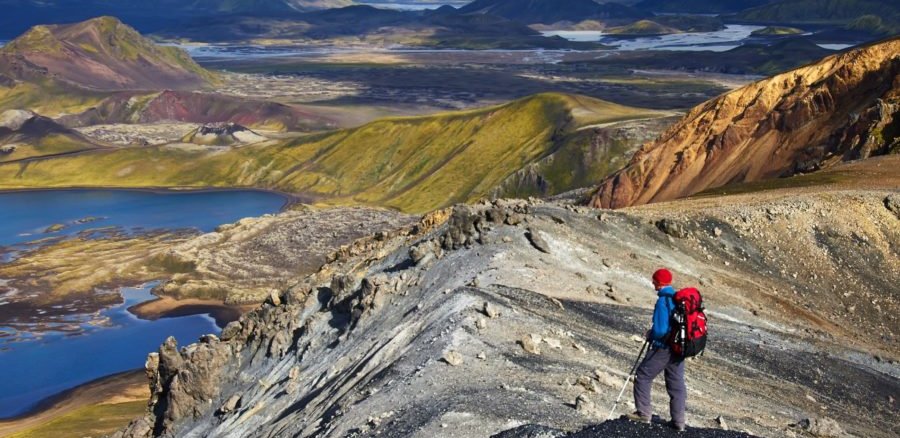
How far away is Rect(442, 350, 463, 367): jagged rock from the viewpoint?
26.6 m

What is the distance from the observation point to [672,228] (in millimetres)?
49156

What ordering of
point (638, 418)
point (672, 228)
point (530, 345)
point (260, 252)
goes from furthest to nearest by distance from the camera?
point (260, 252) → point (672, 228) → point (530, 345) → point (638, 418)

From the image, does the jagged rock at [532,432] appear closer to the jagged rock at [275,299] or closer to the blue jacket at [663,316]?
the blue jacket at [663,316]

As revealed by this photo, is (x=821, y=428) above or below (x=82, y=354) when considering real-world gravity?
above

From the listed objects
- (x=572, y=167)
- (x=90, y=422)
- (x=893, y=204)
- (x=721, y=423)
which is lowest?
(x=90, y=422)

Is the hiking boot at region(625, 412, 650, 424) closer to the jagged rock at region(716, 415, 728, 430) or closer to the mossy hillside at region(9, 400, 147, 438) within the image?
the jagged rock at region(716, 415, 728, 430)

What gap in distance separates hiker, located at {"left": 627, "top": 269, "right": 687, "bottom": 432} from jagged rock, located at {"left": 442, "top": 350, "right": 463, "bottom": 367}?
5.98m

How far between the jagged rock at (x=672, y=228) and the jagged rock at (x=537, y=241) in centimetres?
1069

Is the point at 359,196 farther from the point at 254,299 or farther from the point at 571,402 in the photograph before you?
the point at 571,402

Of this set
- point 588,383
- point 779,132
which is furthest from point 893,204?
point 588,383

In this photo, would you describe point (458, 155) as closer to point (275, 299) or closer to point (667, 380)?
point (275, 299)

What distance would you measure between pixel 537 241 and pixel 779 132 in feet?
148

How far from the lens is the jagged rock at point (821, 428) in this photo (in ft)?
87.5

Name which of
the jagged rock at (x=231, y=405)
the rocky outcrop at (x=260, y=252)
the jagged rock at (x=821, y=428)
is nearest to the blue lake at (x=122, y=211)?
the rocky outcrop at (x=260, y=252)
